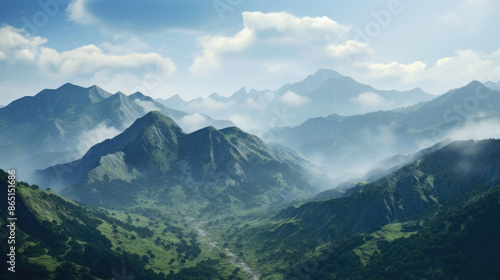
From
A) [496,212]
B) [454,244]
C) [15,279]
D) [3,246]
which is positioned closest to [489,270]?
[454,244]

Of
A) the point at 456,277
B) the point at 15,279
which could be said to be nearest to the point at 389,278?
the point at 456,277

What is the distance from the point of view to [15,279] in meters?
172

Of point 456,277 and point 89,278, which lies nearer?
point 456,277

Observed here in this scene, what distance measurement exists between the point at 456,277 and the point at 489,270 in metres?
15.0

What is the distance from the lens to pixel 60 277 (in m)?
183

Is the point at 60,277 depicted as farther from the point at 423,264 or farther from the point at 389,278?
the point at 423,264

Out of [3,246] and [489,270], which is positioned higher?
[3,246]

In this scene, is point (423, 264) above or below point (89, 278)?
below

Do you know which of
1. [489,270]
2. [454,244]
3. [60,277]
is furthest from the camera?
[454,244]

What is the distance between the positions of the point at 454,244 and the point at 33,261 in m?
242

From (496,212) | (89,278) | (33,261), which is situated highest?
(33,261)

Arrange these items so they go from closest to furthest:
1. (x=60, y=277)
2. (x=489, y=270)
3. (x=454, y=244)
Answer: (x=489, y=270), (x=60, y=277), (x=454, y=244)

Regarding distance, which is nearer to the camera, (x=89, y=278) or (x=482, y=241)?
(x=482, y=241)

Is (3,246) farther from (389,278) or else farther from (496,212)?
(496,212)
